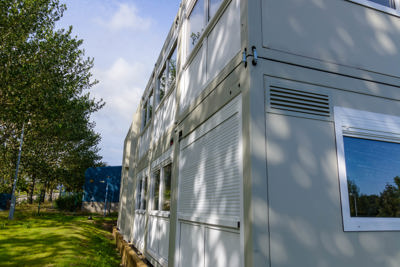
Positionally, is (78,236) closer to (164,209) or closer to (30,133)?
(164,209)

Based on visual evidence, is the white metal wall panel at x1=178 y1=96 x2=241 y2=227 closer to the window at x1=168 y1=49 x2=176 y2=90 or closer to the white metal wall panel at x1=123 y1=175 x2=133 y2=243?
the window at x1=168 y1=49 x2=176 y2=90

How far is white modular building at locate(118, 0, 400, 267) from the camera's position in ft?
A: 9.50

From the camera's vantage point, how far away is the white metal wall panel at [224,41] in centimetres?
377

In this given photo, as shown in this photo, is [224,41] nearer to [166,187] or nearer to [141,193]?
[166,187]

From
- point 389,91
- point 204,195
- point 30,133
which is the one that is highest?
point 30,133

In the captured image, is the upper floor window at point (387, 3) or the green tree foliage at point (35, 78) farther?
the green tree foliage at point (35, 78)

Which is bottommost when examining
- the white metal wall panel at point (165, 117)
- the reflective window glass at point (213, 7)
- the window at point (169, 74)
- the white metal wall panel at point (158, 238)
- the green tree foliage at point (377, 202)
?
the white metal wall panel at point (158, 238)

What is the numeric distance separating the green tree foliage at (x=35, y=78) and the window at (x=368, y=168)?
13.2 metres

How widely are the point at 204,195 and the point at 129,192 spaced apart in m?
11.3

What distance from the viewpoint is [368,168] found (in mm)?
3420

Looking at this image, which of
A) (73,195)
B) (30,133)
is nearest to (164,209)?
(30,133)

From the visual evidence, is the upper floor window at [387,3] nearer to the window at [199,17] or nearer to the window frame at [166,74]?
the window at [199,17]

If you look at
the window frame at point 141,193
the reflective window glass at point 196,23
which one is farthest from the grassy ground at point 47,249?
the reflective window glass at point 196,23

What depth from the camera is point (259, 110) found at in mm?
3064
